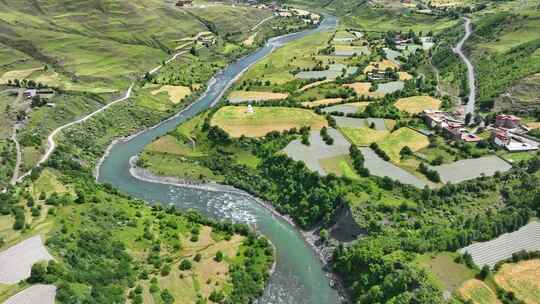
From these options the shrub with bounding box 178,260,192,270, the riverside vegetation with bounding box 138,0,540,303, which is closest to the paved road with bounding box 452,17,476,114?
the riverside vegetation with bounding box 138,0,540,303

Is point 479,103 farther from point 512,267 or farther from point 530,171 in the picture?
point 512,267

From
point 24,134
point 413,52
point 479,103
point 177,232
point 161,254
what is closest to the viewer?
point 161,254

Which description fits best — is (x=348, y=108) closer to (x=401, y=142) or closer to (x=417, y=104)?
(x=417, y=104)

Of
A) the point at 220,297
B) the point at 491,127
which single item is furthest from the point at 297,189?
the point at 491,127

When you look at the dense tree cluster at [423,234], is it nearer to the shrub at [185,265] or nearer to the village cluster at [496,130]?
the village cluster at [496,130]

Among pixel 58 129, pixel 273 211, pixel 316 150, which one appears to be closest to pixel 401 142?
pixel 316 150

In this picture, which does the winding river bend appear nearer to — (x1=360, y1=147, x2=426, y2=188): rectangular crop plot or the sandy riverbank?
the sandy riverbank
